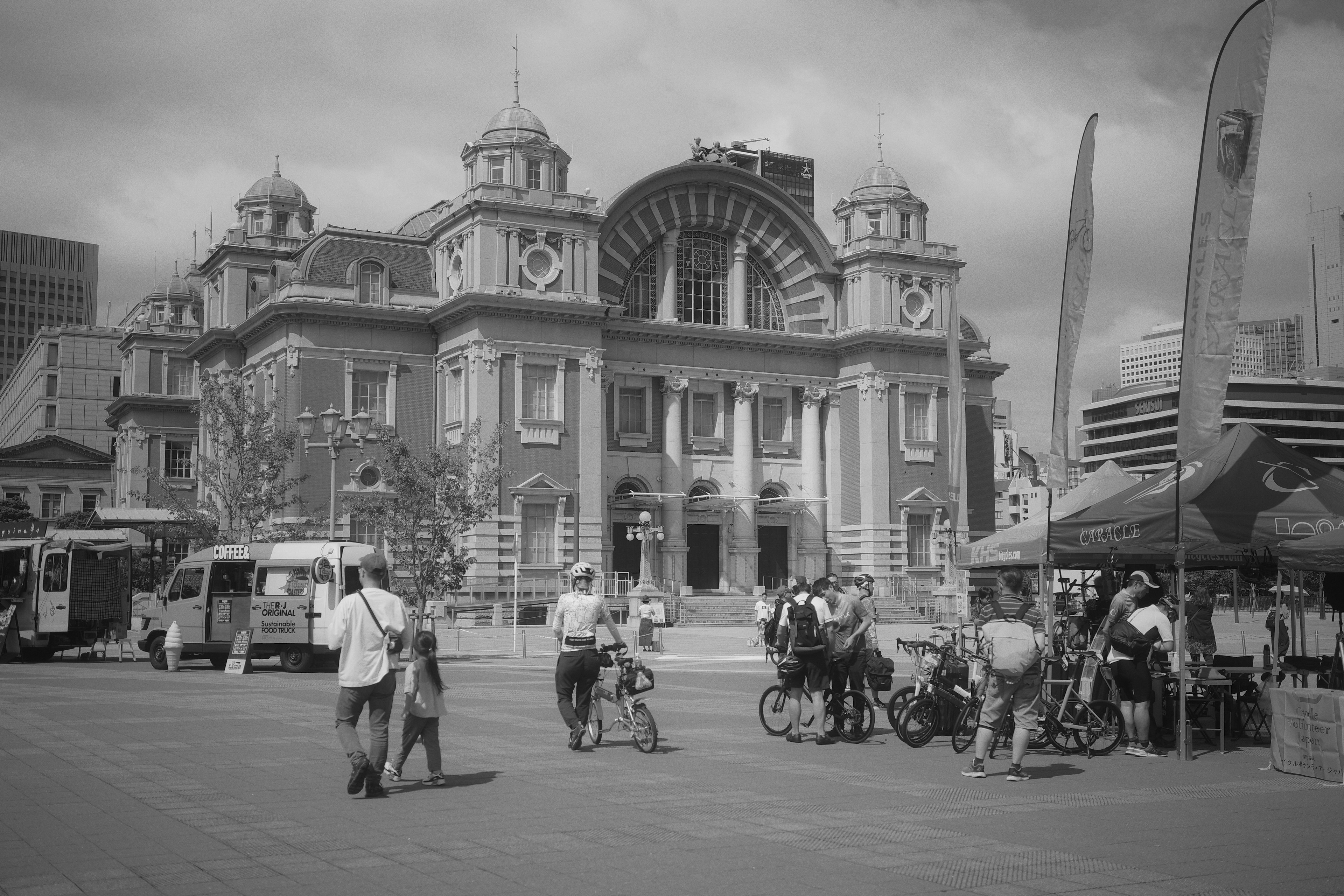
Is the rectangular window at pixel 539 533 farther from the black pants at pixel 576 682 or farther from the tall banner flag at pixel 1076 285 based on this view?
the black pants at pixel 576 682

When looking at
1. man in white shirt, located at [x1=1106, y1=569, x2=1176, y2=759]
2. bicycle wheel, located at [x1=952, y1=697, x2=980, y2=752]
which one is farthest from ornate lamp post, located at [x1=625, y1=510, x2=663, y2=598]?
man in white shirt, located at [x1=1106, y1=569, x2=1176, y2=759]

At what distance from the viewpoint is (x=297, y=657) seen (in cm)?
2870

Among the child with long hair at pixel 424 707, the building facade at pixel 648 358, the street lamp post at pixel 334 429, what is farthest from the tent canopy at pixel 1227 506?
the building facade at pixel 648 358

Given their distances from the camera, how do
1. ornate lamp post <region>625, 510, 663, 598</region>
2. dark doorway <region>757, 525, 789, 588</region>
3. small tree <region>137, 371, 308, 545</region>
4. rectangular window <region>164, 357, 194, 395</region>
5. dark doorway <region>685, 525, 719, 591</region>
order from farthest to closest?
rectangular window <region>164, 357, 194, 395</region> < dark doorway <region>757, 525, 789, 588</region> < dark doorway <region>685, 525, 719, 591</region> < ornate lamp post <region>625, 510, 663, 598</region> < small tree <region>137, 371, 308, 545</region>

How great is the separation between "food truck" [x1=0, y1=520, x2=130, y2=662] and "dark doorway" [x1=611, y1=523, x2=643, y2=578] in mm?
25439

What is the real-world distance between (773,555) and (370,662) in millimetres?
47639

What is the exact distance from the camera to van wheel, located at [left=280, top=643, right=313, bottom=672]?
2859cm

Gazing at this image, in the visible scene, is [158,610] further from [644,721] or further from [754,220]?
[754,220]

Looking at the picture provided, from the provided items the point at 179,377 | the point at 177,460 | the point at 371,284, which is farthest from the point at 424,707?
the point at 179,377

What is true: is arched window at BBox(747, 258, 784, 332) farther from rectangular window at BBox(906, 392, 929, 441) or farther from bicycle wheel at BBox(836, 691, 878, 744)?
bicycle wheel at BBox(836, 691, 878, 744)

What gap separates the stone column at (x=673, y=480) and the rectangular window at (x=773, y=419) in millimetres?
4154

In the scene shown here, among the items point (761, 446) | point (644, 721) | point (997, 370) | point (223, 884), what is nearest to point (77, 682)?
point (644, 721)

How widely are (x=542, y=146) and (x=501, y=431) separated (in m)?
12.8

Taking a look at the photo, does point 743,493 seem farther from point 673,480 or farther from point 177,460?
point 177,460
